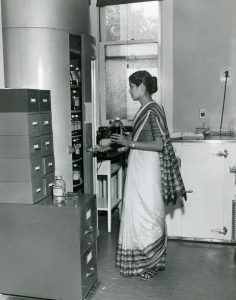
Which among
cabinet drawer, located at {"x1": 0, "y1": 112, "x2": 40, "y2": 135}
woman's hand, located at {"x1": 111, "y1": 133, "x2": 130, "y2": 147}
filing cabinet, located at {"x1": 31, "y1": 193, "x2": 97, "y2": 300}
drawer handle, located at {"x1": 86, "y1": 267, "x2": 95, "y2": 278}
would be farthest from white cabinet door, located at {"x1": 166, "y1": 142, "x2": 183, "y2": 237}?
cabinet drawer, located at {"x1": 0, "y1": 112, "x2": 40, "y2": 135}

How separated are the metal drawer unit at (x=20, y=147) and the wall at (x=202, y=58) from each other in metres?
2.33

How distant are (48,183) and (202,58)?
2556 mm

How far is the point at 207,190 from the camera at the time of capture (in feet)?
12.3

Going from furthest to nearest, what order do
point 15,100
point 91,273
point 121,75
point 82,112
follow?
point 121,75, point 82,112, point 91,273, point 15,100

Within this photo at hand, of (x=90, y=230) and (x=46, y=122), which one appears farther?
(x=46, y=122)

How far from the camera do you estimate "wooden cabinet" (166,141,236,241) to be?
3705 millimetres

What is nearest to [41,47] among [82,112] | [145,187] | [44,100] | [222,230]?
[44,100]

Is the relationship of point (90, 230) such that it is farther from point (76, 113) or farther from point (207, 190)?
point (207, 190)

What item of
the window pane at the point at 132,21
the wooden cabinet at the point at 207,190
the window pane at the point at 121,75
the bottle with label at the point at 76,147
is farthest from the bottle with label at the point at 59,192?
the window pane at the point at 132,21

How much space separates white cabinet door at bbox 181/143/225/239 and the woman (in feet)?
2.33

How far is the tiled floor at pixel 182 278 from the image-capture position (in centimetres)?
280

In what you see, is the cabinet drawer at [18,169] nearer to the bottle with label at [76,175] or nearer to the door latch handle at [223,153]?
the bottle with label at [76,175]

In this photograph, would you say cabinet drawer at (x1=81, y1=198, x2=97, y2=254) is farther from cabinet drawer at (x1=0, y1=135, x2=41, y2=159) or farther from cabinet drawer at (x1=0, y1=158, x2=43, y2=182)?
cabinet drawer at (x1=0, y1=135, x2=41, y2=159)

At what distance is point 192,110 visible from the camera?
4625mm
